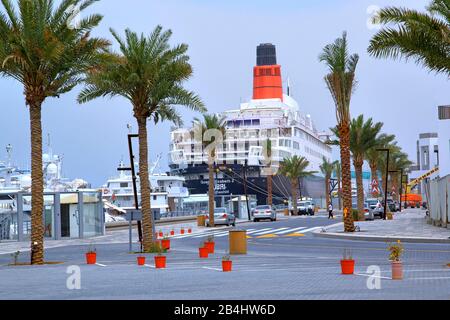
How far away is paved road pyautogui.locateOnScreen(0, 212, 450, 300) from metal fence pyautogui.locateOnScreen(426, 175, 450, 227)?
14.1 metres

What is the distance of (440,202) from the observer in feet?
156

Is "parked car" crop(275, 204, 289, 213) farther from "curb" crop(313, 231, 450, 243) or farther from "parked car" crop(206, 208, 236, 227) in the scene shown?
"curb" crop(313, 231, 450, 243)

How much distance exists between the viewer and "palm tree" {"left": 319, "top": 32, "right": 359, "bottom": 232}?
151ft

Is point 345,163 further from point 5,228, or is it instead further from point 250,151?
point 250,151

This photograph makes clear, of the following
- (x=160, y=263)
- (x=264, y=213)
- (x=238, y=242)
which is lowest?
(x=160, y=263)

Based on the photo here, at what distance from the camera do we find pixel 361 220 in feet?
208

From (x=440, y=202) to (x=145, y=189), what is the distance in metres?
20.0

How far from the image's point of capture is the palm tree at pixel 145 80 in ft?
107

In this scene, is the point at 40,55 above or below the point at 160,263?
above

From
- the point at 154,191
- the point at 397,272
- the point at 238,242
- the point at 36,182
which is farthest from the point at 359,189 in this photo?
the point at 154,191

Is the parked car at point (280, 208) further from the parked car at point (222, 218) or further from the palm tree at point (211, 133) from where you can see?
the parked car at point (222, 218)

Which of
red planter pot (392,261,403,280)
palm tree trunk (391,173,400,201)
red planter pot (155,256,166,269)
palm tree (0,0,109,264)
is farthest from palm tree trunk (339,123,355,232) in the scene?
palm tree trunk (391,173,400,201)

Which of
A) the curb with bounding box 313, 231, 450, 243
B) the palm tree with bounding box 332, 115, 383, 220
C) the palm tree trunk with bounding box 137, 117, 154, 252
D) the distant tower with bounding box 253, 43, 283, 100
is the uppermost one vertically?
the distant tower with bounding box 253, 43, 283, 100
